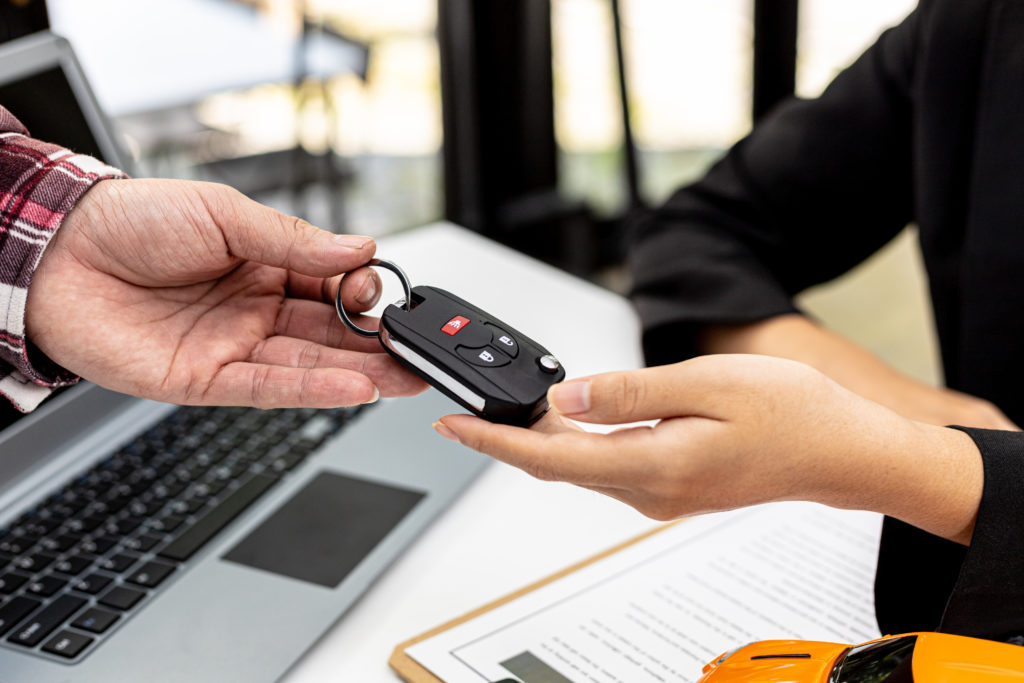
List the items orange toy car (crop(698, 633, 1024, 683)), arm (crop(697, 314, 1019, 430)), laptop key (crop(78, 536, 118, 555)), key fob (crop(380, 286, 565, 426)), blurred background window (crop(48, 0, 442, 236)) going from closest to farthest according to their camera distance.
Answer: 1. orange toy car (crop(698, 633, 1024, 683))
2. key fob (crop(380, 286, 565, 426))
3. laptop key (crop(78, 536, 118, 555))
4. arm (crop(697, 314, 1019, 430))
5. blurred background window (crop(48, 0, 442, 236))

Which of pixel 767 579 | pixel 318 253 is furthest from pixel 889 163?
pixel 318 253

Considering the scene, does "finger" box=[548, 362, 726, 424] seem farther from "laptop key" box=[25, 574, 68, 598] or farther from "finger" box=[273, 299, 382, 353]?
"laptop key" box=[25, 574, 68, 598]

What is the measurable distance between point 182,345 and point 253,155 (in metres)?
1.82

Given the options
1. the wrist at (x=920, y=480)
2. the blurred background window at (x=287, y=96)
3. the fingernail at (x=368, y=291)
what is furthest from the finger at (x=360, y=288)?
the blurred background window at (x=287, y=96)

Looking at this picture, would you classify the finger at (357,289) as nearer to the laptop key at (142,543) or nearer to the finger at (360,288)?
the finger at (360,288)

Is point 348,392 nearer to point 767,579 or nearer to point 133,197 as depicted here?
point 133,197

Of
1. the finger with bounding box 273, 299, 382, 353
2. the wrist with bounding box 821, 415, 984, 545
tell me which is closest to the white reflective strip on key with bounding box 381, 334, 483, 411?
the finger with bounding box 273, 299, 382, 353

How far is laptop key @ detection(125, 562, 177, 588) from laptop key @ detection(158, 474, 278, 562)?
0.04ft

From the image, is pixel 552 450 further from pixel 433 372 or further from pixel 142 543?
pixel 142 543

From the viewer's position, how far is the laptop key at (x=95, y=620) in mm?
537

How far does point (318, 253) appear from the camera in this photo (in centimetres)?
56

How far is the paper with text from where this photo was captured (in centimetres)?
52

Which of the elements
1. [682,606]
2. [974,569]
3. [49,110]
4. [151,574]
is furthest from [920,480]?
[49,110]

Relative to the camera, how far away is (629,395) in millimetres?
448
